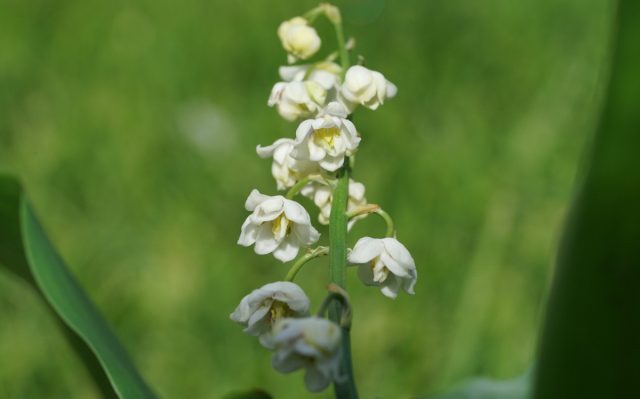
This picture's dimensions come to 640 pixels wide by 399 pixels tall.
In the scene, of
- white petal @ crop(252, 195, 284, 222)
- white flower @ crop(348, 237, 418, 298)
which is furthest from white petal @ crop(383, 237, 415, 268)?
white petal @ crop(252, 195, 284, 222)

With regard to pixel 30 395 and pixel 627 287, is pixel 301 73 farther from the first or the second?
pixel 30 395

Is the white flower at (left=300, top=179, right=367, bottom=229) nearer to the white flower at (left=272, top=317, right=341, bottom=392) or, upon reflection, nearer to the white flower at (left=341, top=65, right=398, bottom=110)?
the white flower at (left=341, top=65, right=398, bottom=110)

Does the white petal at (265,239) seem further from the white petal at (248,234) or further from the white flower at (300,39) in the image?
the white flower at (300,39)

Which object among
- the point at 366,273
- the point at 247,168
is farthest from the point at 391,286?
the point at 247,168

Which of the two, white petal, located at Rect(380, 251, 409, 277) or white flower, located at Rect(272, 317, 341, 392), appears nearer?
white flower, located at Rect(272, 317, 341, 392)

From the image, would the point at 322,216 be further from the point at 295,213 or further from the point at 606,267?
the point at 606,267

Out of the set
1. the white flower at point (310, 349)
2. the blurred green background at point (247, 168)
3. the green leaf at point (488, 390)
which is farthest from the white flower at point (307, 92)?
the blurred green background at point (247, 168)
